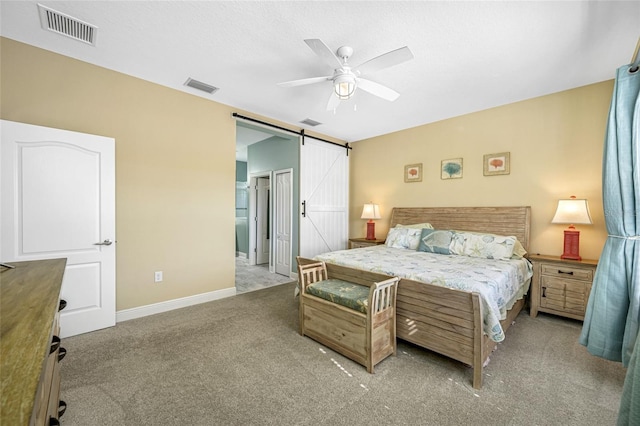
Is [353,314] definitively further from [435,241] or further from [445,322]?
[435,241]

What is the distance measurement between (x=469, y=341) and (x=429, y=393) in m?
0.49

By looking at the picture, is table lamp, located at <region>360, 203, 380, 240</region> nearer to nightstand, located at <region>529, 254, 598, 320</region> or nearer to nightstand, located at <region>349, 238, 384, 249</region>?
nightstand, located at <region>349, 238, 384, 249</region>

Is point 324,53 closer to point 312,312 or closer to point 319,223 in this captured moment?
point 312,312

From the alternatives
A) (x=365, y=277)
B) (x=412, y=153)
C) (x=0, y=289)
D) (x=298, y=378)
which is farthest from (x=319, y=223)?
(x=0, y=289)

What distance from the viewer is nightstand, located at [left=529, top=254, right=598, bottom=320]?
2996 millimetres

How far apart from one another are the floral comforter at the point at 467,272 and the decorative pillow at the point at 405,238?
312 millimetres

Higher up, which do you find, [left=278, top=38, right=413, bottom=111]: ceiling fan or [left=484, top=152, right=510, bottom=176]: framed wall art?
[left=278, top=38, right=413, bottom=111]: ceiling fan

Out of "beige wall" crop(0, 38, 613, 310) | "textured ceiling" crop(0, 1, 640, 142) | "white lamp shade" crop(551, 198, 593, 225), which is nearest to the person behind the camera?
"textured ceiling" crop(0, 1, 640, 142)

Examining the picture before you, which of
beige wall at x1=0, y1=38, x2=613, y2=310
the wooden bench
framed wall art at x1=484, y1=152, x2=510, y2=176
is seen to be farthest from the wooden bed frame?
framed wall art at x1=484, y1=152, x2=510, y2=176

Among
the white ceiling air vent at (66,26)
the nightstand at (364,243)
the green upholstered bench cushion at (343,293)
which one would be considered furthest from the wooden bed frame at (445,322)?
the white ceiling air vent at (66,26)

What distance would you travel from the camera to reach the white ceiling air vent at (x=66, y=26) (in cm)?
220

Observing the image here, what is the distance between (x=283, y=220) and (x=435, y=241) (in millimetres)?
2958

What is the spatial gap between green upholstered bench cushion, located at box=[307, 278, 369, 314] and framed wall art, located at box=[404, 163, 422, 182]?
2.86 m

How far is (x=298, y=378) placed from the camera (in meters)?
2.11
